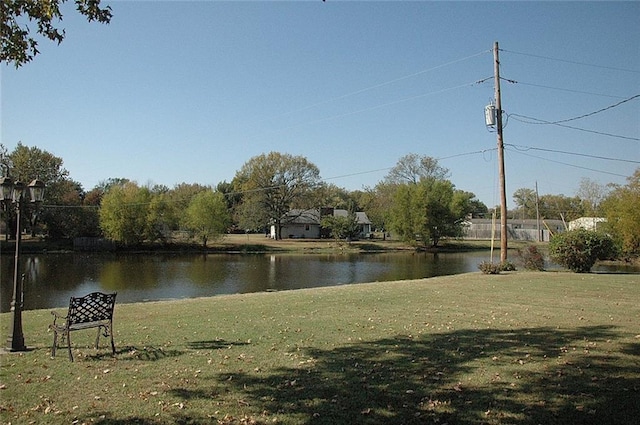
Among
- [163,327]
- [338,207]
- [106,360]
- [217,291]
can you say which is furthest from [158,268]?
[338,207]

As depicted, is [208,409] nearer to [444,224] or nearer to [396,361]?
[396,361]

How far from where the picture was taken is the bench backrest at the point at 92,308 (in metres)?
7.71

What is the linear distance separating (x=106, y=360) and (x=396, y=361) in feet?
14.3

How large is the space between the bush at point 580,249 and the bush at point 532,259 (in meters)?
1.10

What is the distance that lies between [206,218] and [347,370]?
58770mm

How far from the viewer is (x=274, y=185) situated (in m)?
73.2

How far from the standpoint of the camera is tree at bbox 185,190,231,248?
62781mm

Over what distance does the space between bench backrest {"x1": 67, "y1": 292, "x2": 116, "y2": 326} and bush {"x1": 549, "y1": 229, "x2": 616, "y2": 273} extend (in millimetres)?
19841

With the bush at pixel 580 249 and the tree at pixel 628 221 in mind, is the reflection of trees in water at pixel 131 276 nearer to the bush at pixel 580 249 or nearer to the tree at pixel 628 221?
the bush at pixel 580 249

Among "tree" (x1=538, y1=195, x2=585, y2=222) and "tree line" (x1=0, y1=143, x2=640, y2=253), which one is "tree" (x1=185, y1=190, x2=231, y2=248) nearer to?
"tree line" (x1=0, y1=143, x2=640, y2=253)

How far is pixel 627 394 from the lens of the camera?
5.19m

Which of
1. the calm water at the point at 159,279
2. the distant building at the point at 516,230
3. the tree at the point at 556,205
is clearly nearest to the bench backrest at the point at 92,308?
the calm water at the point at 159,279

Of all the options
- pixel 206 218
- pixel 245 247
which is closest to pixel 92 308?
pixel 245 247

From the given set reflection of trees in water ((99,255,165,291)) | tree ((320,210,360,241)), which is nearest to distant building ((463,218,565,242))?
tree ((320,210,360,241))
